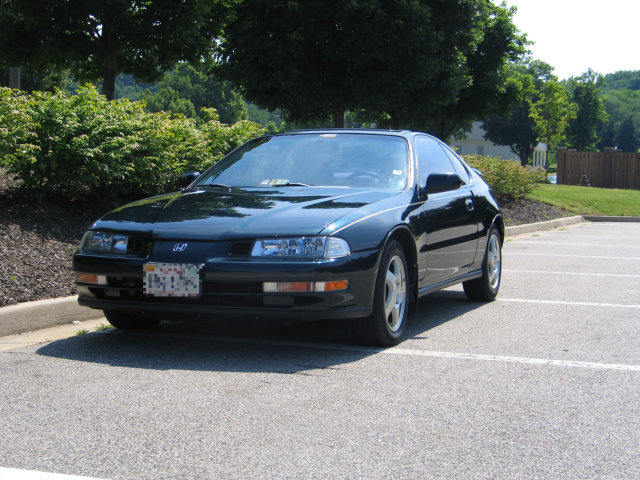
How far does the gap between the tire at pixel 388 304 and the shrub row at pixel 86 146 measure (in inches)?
157

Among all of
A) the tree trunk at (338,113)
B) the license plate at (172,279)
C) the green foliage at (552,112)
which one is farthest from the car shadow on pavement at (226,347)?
the green foliage at (552,112)

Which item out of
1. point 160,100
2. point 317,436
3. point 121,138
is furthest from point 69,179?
point 160,100

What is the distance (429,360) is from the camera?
5.37 metres

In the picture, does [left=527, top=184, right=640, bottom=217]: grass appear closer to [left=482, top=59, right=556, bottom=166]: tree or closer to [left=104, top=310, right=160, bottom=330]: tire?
[left=104, top=310, right=160, bottom=330]: tire

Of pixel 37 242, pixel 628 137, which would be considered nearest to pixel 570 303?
pixel 37 242

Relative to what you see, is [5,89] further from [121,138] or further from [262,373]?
[262,373]

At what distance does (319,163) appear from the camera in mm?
6598

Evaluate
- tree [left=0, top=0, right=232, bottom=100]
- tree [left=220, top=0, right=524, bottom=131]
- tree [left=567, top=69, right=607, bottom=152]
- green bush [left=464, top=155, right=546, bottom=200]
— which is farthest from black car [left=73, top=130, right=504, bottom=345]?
tree [left=567, top=69, right=607, bottom=152]

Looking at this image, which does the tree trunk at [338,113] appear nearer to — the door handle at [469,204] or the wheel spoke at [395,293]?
the door handle at [469,204]

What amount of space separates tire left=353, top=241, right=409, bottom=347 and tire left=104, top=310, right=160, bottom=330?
156cm

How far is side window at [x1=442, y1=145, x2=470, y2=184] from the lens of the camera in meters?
7.80

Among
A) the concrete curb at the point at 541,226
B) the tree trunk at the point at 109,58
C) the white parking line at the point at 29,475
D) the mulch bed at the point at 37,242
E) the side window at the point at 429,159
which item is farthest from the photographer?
the concrete curb at the point at 541,226

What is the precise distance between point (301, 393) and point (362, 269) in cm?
113

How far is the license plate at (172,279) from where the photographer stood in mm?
5152
